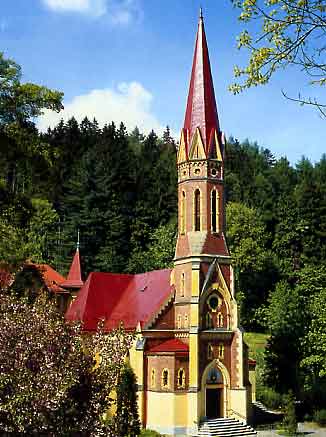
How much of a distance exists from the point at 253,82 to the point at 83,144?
251 ft

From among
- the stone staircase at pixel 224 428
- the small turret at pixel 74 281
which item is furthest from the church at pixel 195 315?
the small turret at pixel 74 281

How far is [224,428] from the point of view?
113 feet

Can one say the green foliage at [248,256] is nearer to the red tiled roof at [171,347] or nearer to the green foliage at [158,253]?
the green foliage at [158,253]

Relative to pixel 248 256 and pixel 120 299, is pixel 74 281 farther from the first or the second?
pixel 248 256

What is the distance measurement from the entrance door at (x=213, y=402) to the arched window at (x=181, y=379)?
1577 millimetres

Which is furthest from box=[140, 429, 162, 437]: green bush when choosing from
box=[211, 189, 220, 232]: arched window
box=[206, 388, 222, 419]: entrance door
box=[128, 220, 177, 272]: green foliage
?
box=[128, 220, 177, 272]: green foliage

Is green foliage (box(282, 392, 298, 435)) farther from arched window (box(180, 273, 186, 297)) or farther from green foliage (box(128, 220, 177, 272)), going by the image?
green foliage (box(128, 220, 177, 272))

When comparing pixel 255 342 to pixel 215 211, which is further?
pixel 255 342

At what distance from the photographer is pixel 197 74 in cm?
3972

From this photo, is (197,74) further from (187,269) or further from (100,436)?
(100,436)

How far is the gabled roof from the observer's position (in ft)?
128

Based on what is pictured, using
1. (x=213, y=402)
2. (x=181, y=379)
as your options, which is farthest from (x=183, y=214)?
(x=213, y=402)

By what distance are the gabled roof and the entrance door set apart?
572 centimetres

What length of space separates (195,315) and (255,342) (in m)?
26.6
